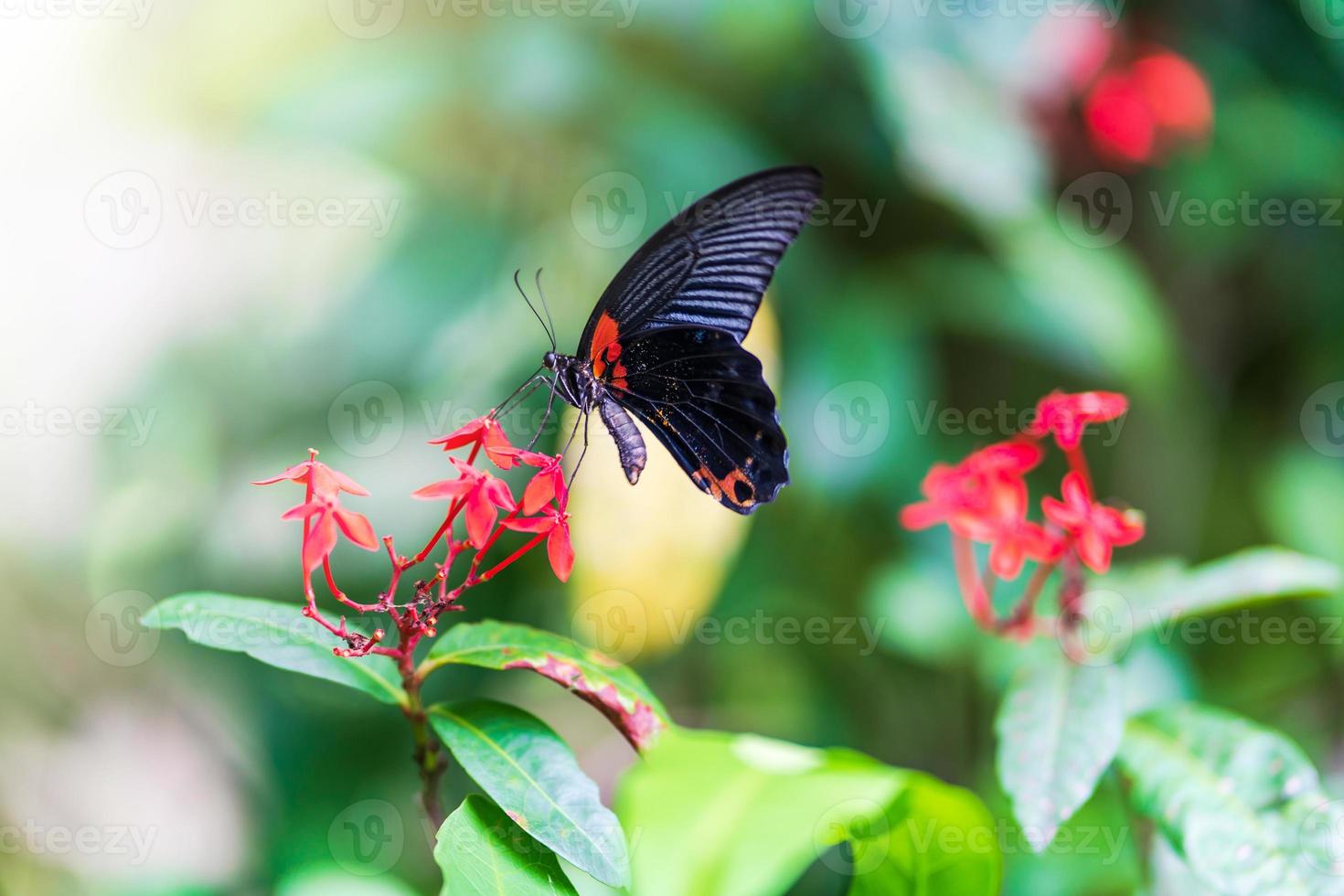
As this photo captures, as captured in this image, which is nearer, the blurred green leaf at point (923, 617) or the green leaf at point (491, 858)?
the green leaf at point (491, 858)

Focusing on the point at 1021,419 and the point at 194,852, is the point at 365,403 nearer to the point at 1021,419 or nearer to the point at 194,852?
the point at 194,852

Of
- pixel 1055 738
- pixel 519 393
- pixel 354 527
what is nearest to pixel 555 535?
pixel 354 527

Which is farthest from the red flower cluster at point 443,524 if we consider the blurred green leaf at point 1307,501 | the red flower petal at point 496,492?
the blurred green leaf at point 1307,501

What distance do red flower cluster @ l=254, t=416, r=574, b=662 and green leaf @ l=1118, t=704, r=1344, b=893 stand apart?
1.87 feet

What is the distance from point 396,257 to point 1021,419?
1307mm

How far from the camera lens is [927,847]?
0.88 metres

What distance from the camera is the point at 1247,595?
100cm

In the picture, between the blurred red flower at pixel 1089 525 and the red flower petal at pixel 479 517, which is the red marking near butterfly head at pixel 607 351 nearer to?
the red flower petal at pixel 479 517

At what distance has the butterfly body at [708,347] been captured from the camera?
91 centimetres

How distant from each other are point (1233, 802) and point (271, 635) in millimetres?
820

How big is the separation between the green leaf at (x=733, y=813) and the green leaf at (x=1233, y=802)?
232 mm

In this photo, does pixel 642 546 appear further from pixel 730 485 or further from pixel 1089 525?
→ pixel 1089 525

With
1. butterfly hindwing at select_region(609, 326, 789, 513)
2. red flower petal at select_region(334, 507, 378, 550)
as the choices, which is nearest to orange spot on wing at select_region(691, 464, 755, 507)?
butterfly hindwing at select_region(609, 326, 789, 513)

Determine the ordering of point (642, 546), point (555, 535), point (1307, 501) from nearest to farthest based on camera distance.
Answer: point (555, 535), point (642, 546), point (1307, 501)
